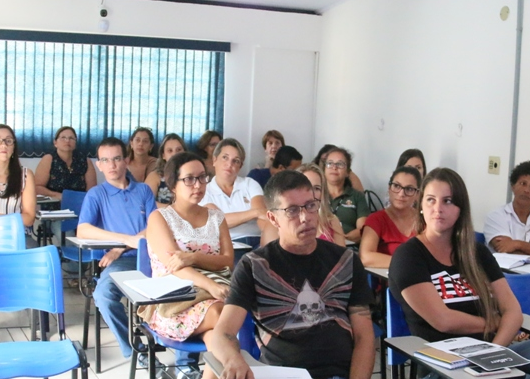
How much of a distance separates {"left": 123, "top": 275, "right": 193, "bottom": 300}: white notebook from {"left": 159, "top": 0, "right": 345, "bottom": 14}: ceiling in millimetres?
4797

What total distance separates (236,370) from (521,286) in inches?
57.9

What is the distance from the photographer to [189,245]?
3264mm

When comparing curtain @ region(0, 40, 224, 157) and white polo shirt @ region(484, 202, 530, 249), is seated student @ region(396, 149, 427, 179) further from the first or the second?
curtain @ region(0, 40, 224, 157)

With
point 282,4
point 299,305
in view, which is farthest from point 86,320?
point 282,4

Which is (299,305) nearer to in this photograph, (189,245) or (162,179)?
(189,245)

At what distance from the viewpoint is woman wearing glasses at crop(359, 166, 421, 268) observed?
3.72 metres

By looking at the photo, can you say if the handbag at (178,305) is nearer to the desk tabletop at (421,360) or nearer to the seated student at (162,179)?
the desk tabletop at (421,360)

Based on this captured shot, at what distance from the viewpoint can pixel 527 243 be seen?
13.5ft

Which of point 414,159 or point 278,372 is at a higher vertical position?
point 414,159

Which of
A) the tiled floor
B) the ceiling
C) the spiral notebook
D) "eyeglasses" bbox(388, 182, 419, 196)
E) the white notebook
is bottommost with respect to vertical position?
the tiled floor

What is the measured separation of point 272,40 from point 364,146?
1769 mm

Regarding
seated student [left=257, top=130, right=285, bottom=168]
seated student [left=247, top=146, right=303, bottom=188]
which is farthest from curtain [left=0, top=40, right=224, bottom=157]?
seated student [left=247, top=146, right=303, bottom=188]

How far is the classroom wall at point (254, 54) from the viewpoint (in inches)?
274

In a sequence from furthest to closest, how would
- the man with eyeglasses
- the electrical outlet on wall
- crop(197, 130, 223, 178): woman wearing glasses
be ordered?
crop(197, 130, 223, 178): woman wearing glasses < the electrical outlet on wall < the man with eyeglasses
